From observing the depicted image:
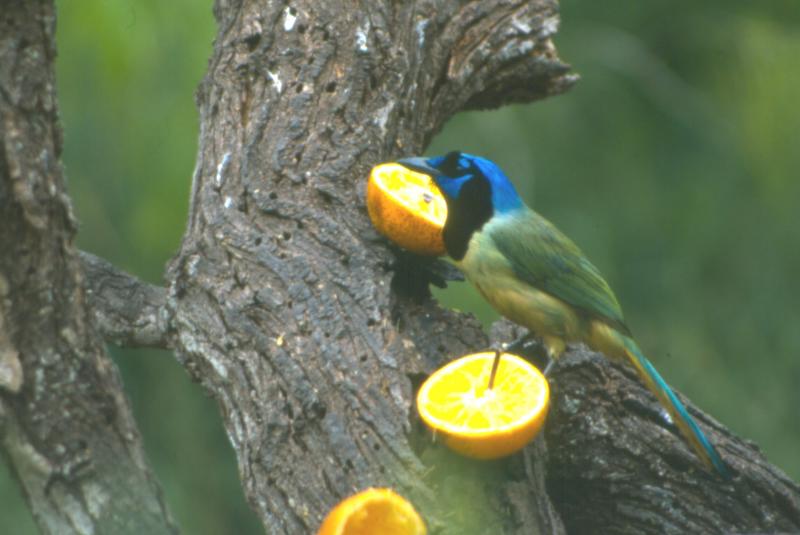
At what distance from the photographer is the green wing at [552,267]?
4.54 metres

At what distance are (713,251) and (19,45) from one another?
855 cm

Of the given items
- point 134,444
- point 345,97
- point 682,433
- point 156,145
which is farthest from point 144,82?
point 134,444

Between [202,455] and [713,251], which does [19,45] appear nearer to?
[202,455]

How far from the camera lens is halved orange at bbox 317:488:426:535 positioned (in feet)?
11.0

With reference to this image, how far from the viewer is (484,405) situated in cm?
377

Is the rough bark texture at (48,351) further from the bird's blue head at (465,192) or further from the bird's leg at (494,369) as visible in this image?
the bird's blue head at (465,192)

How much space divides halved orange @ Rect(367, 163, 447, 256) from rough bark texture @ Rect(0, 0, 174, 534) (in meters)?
1.10

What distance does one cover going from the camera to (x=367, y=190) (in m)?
4.34

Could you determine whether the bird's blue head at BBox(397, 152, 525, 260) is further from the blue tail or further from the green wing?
the blue tail

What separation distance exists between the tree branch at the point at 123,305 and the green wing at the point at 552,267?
0.96 m

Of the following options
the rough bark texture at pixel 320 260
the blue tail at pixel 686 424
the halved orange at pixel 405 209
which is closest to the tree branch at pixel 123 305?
the rough bark texture at pixel 320 260

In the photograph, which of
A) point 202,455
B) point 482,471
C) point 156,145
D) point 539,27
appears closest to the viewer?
point 482,471

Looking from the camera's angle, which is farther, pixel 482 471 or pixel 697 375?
pixel 697 375

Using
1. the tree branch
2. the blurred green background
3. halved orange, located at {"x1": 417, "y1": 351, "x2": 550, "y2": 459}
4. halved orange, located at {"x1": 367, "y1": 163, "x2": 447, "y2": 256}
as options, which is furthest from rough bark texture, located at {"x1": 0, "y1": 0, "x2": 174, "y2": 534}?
→ the blurred green background
